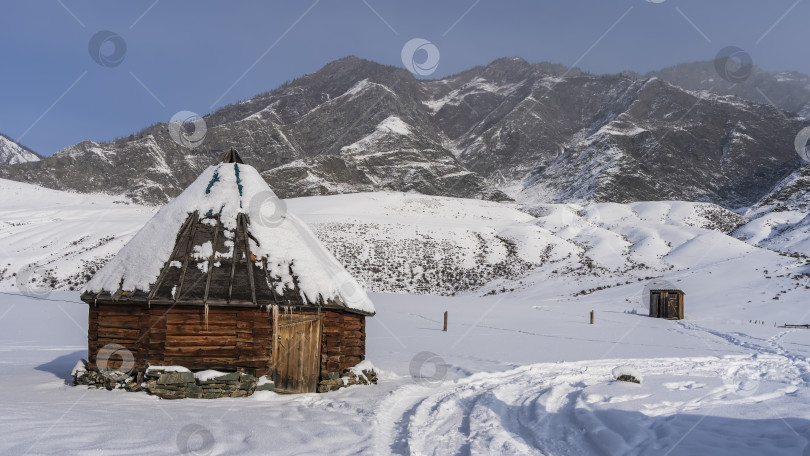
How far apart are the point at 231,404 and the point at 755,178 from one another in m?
146

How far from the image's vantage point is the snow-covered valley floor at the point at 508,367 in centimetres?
852

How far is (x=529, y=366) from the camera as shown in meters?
16.5

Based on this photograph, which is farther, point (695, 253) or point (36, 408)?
point (695, 253)

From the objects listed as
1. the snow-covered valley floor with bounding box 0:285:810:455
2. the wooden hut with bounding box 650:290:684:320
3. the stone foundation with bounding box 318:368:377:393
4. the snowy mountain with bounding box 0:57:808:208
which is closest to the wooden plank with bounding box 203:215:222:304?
the snow-covered valley floor with bounding box 0:285:810:455

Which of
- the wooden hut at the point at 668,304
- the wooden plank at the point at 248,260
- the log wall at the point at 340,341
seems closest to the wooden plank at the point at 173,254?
the wooden plank at the point at 248,260

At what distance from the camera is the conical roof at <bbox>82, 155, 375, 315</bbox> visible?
12.5 m

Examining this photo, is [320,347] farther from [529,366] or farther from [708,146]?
[708,146]

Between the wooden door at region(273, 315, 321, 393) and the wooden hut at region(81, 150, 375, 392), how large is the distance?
3 cm

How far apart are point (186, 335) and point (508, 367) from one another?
9.61m

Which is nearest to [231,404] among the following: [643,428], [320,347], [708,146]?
[320,347]

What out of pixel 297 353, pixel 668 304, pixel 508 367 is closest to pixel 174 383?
pixel 297 353

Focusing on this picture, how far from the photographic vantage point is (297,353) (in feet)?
43.2

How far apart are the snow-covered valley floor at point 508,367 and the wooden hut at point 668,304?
142cm

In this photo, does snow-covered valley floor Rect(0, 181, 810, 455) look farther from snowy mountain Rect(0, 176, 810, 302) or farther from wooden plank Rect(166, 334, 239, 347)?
wooden plank Rect(166, 334, 239, 347)
